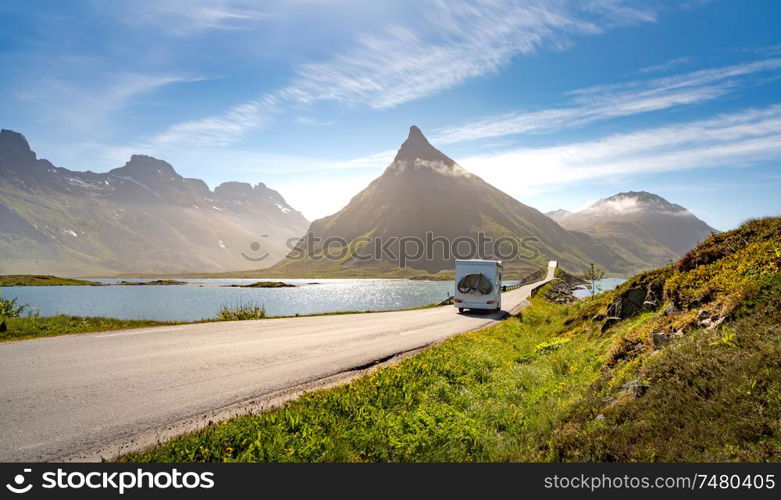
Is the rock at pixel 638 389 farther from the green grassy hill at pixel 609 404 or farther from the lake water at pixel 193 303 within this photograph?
the lake water at pixel 193 303

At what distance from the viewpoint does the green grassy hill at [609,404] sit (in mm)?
4868

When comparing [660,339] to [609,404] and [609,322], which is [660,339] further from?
[609,322]

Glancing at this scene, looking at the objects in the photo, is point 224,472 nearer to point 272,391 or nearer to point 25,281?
point 272,391

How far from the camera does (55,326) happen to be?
1845 centimetres

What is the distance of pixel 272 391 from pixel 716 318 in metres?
9.63

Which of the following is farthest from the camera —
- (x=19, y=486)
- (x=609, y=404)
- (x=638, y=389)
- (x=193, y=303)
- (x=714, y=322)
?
(x=193, y=303)

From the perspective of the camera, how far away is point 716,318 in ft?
23.4

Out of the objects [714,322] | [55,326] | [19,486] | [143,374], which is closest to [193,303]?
[55,326]

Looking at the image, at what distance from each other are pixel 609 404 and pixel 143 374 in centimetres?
1109

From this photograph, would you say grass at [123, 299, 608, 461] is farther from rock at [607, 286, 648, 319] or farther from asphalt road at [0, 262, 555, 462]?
rock at [607, 286, 648, 319]

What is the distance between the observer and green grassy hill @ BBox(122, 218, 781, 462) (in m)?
4.87

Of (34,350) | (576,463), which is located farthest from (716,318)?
(34,350)

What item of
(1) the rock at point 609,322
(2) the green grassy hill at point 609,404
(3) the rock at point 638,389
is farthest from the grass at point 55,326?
(1) the rock at point 609,322

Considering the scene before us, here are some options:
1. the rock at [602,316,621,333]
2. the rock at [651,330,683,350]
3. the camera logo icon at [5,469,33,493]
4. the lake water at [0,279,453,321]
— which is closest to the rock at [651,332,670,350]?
the rock at [651,330,683,350]
